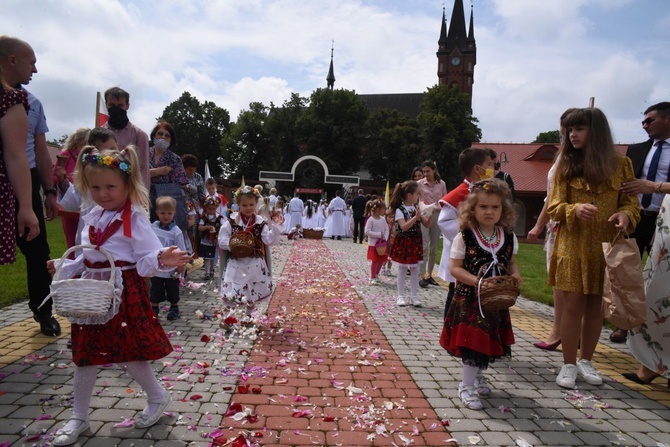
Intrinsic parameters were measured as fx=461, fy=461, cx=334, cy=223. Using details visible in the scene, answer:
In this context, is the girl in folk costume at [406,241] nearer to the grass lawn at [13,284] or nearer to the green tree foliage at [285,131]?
the grass lawn at [13,284]

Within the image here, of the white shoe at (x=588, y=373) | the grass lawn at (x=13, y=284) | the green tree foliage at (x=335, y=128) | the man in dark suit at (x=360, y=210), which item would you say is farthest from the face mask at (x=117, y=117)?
the green tree foliage at (x=335, y=128)

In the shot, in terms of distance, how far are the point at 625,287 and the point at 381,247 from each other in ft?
18.5

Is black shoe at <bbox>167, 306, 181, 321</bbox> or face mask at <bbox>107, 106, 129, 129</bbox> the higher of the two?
face mask at <bbox>107, 106, 129, 129</bbox>

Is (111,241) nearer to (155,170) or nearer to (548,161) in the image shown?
(155,170)

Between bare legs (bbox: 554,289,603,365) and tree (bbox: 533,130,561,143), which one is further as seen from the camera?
tree (bbox: 533,130,561,143)

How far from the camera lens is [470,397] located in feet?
11.2

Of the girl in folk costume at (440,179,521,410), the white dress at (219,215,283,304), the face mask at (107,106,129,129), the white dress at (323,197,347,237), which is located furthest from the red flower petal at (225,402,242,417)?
the white dress at (323,197,347,237)

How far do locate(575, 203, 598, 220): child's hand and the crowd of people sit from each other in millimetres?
12

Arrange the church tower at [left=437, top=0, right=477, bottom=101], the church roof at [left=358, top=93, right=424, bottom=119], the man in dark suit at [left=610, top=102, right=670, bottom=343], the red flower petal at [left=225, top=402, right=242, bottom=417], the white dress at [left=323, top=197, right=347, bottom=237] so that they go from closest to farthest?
1. the red flower petal at [left=225, top=402, right=242, bottom=417]
2. the man in dark suit at [left=610, top=102, right=670, bottom=343]
3. the white dress at [left=323, top=197, right=347, bottom=237]
4. the church tower at [left=437, top=0, right=477, bottom=101]
5. the church roof at [left=358, top=93, right=424, bottom=119]

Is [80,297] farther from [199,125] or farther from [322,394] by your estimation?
[199,125]

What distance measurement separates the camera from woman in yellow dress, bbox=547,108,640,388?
12.5 feet

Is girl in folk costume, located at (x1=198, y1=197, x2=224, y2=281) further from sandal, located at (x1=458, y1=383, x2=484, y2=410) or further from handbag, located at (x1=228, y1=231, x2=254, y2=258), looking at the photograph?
sandal, located at (x1=458, y1=383, x2=484, y2=410)

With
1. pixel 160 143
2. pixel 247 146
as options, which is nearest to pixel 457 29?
pixel 247 146

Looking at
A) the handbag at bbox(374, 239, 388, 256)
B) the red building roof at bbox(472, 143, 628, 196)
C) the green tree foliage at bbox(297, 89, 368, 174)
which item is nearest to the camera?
the handbag at bbox(374, 239, 388, 256)
